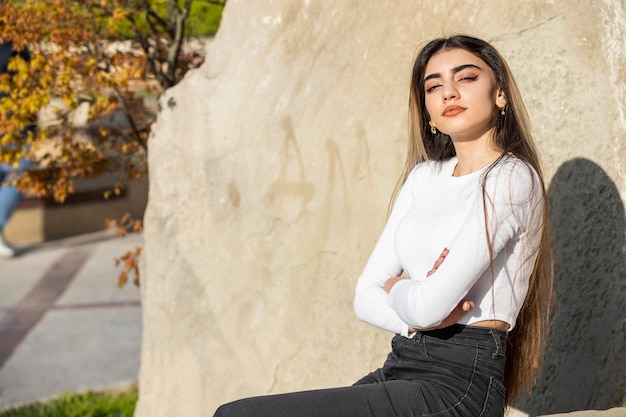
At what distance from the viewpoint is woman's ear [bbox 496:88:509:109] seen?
2.45 meters

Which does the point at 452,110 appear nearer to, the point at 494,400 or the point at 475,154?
the point at 475,154

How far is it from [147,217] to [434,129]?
178cm

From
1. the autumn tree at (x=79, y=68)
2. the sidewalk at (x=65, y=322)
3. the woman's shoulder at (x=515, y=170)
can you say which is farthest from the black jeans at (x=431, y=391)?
the sidewalk at (x=65, y=322)

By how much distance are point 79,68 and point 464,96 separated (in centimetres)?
280

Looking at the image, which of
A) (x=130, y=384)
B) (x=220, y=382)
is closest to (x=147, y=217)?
(x=220, y=382)

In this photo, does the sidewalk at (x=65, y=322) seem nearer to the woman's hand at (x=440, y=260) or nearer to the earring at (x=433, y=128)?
the earring at (x=433, y=128)

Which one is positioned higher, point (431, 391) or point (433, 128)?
point (433, 128)

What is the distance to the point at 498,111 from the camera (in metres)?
2.48

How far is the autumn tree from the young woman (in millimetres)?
2453

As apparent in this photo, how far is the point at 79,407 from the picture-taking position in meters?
5.14

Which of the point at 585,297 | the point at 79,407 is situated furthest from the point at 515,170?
the point at 79,407

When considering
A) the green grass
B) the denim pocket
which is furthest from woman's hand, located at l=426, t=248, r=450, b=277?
the green grass

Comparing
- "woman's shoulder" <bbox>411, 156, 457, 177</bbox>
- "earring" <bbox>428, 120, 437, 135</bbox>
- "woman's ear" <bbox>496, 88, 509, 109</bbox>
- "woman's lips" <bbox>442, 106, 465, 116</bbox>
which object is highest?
"woman's ear" <bbox>496, 88, 509, 109</bbox>

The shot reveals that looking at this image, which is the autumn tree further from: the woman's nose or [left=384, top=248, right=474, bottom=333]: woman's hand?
[left=384, top=248, right=474, bottom=333]: woman's hand
